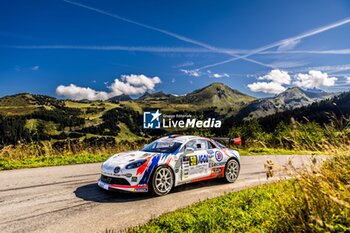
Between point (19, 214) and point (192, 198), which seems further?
point (192, 198)

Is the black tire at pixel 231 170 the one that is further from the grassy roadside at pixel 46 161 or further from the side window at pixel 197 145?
the grassy roadside at pixel 46 161

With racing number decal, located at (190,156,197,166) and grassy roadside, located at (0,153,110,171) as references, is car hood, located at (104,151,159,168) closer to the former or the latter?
racing number decal, located at (190,156,197,166)

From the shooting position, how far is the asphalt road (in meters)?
5.82

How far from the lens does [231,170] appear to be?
1034 centimetres

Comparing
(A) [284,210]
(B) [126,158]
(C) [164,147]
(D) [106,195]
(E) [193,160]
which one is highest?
(C) [164,147]

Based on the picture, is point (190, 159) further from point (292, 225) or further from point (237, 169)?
point (292, 225)

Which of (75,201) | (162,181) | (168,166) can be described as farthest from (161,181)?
(75,201)

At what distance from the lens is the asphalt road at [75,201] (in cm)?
582

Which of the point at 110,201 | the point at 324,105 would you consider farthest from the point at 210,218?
the point at 324,105

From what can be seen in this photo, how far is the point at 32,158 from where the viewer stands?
545 inches

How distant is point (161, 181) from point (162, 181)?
0.04 m

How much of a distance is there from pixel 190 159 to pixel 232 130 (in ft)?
61.9

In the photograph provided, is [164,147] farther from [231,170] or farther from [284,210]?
[284,210]

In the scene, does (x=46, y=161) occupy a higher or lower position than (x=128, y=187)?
higher
